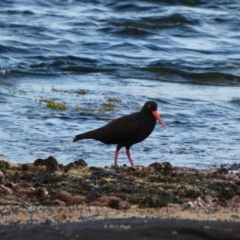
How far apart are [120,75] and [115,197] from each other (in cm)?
1043

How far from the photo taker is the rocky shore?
5035 mm

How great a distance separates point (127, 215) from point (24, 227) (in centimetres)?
66

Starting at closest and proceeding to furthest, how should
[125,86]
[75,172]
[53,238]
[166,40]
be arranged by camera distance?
1. [53,238]
2. [75,172]
3. [125,86]
4. [166,40]

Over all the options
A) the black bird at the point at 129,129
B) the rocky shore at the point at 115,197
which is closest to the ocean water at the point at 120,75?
the black bird at the point at 129,129

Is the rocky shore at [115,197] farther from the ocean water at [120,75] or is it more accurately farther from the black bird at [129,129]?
the ocean water at [120,75]

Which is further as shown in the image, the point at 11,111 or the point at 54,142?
the point at 11,111

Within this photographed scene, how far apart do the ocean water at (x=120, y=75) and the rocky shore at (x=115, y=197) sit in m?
2.08

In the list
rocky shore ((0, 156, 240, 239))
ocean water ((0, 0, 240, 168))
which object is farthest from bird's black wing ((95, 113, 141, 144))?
rocky shore ((0, 156, 240, 239))

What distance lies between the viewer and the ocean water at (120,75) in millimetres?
10562

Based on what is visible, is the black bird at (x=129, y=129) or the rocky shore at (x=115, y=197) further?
the black bird at (x=129, y=129)

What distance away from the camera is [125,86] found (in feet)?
50.3

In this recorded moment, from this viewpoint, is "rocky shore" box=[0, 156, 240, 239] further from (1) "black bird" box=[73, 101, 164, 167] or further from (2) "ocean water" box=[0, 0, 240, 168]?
(2) "ocean water" box=[0, 0, 240, 168]

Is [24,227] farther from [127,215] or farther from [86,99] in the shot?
[86,99]

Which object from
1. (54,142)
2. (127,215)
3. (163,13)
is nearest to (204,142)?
(54,142)
